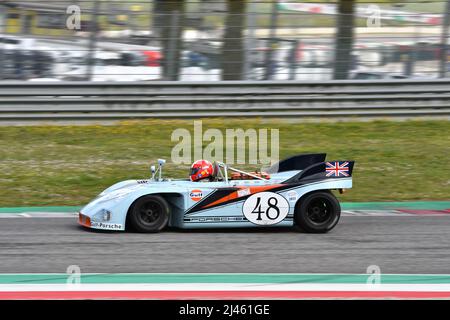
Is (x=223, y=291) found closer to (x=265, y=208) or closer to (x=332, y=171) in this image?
(x=265, y=208)

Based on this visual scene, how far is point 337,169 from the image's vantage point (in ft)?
26.8

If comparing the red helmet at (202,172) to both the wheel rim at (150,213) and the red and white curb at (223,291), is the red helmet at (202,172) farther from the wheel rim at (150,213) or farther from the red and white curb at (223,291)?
the red and white curb at (223,291)

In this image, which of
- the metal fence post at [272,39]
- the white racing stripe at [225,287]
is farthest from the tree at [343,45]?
the white racing stripe at [225,287]

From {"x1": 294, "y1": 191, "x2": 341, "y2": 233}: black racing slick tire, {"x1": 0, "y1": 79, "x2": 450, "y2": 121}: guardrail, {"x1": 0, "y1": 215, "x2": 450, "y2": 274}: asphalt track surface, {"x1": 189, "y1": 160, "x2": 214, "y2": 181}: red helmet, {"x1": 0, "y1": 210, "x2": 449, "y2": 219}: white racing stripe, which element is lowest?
{"x1": 0, "y1": 215, "x2": 450, "y2": 274}: asphalt track surface

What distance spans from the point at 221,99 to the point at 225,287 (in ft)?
24.2

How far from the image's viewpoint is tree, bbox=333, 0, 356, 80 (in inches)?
525

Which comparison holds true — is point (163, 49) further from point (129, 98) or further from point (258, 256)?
point (258, 256)

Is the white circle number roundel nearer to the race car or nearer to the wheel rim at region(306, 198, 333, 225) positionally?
the race car

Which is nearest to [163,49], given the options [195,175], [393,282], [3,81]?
[3,81]

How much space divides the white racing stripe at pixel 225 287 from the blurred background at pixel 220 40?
284 inches

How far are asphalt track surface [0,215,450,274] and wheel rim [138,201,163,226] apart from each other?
0.50ft

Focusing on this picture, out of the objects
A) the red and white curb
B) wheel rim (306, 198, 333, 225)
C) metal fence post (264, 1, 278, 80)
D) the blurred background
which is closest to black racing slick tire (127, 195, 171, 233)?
wheel rim (306, 198, 333, 225)

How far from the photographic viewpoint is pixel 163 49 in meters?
13.1

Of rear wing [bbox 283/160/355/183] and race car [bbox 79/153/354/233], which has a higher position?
rear wing [bbox 283/160/355/183]
